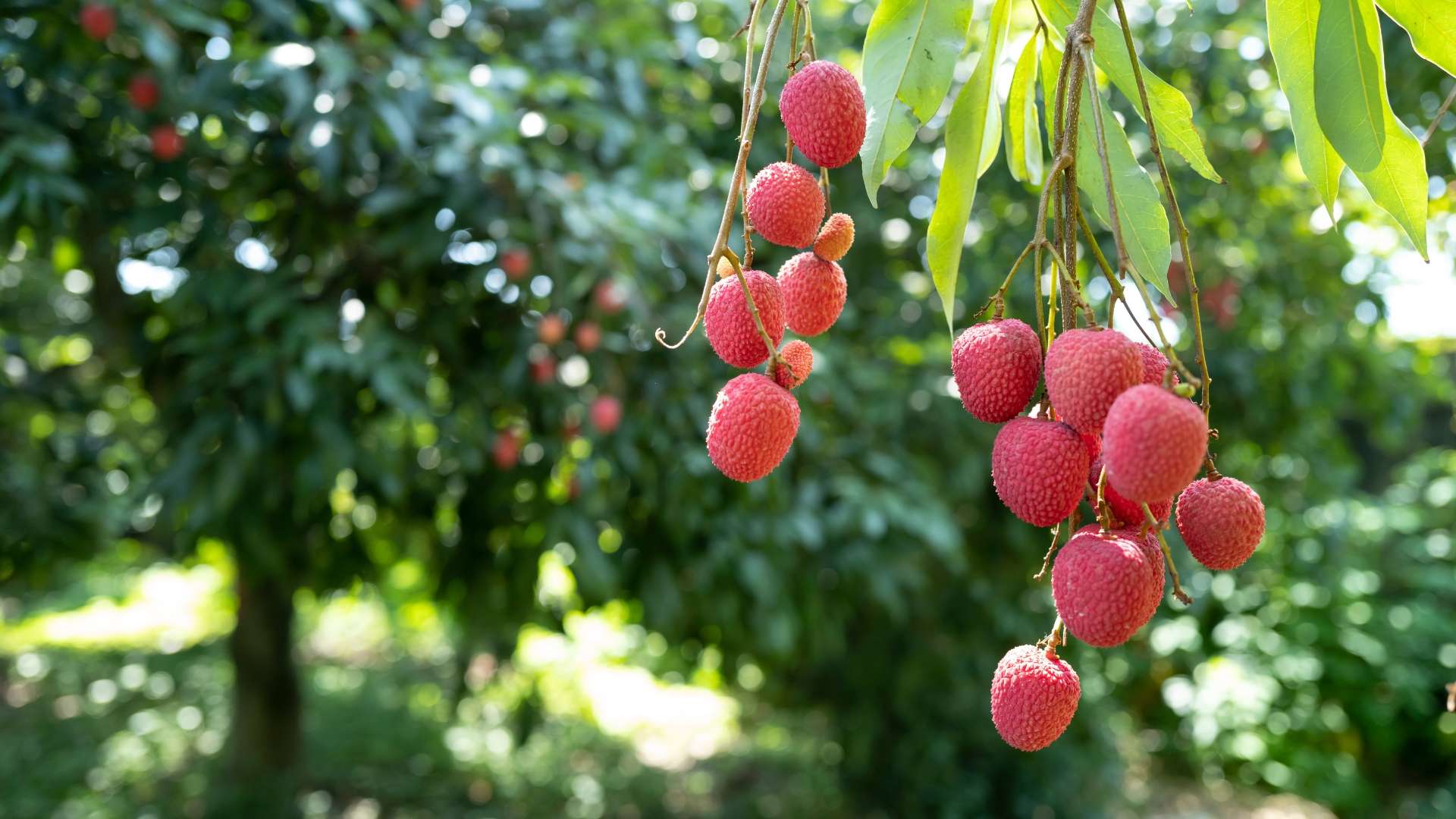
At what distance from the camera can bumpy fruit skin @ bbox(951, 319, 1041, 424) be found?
0.45 meters

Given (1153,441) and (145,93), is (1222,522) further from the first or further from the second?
(145,93)

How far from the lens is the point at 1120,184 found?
1.80 ft

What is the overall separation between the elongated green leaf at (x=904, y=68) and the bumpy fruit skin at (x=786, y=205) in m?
0.05

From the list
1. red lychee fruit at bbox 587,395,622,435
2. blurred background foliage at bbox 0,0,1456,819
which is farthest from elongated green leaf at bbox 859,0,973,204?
red lychee fruit at bbox 587,395,622,435

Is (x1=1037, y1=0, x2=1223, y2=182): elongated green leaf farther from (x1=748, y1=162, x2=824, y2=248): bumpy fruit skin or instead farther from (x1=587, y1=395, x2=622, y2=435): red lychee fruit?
(x1=587, y1=395, x2=622, y2=435): red lychee fruit

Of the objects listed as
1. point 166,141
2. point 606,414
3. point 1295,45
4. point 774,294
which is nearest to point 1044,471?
point 774,294

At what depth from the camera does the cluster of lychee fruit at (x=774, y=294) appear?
0.47 meters

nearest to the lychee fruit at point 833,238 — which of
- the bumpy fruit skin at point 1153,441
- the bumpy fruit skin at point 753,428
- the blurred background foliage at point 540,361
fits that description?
the bumpy fruit skin at point 753,428

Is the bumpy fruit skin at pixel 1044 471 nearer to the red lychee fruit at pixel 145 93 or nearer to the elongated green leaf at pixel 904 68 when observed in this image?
the elongated green leaf at pixel 904 68

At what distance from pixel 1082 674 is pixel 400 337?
103 inches

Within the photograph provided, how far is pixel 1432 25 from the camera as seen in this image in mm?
532

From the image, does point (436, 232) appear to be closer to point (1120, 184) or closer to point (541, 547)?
point (541, 547)

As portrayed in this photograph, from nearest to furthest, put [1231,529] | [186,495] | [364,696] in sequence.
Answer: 1. [1231,529]
2. [186,495]
3. [364,696]

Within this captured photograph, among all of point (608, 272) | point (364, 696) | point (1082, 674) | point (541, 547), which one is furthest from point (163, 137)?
point (364, 696)
